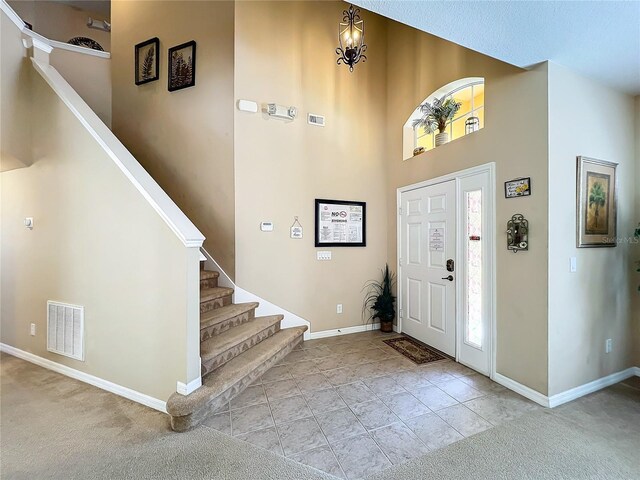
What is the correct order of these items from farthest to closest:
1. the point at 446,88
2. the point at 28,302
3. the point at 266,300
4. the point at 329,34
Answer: the point at 329,34, the point at 266,300, the point at 446,88, the point at 28,302

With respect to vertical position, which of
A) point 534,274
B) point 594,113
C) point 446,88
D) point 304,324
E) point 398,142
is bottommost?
point 304,324

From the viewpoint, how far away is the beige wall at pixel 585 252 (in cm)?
235

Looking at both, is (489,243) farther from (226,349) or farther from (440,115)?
(226,349)

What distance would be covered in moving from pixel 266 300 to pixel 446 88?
3.24 metres

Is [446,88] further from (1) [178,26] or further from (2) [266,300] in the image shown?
(1) [178,26]

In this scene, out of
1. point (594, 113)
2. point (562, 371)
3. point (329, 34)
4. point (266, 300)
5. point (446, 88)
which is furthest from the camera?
point (329, 34)

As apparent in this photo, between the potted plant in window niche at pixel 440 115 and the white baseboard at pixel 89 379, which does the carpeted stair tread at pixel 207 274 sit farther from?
the potted plant in window niche at pixel 440 115

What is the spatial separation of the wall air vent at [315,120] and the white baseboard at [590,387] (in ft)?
12.1

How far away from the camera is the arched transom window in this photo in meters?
3.04

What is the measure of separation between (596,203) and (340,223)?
8.48 feet

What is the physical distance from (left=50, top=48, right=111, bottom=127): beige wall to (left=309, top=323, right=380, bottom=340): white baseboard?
4363 millimetres

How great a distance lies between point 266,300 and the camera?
366 centimetres

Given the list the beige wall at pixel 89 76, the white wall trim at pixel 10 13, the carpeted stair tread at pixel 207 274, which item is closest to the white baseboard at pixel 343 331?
the carpeted stair tread at pixel 207 274

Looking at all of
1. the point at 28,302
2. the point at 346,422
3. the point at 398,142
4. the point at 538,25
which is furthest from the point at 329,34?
the point at 28,302
